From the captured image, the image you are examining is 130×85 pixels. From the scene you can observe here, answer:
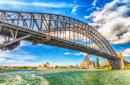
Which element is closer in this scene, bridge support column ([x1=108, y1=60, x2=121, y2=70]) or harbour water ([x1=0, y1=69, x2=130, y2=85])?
harbour water ([x1=0, y1=69, x2=130, y2=85])

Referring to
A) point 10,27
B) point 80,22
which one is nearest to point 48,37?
point 10,27

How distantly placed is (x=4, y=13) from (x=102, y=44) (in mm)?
61491

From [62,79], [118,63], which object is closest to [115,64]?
[118,63]

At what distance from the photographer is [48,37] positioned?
32.4 metres

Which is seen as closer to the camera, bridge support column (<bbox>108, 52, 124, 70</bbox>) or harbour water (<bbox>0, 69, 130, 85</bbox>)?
harbour water (<bbox>0, 69, 130, 85</bbox>)

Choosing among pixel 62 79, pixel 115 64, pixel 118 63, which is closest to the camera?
pixel 62 79

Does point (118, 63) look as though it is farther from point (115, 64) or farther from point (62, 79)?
point (62, 79)

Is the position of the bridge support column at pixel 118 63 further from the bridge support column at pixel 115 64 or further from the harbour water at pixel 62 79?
the harbour water at pixel 62 79

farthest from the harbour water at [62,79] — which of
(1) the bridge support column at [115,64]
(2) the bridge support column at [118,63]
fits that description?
(2) the bridge support column at [118,63]

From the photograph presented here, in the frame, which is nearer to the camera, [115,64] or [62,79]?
[62,79]

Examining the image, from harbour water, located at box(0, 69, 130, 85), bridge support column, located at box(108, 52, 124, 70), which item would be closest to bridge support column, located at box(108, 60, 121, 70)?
bridge support column, located at box(108, 52, 124, 70)

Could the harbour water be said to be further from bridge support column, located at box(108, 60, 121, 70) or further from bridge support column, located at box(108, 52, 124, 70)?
bridge support column, located at box(108, 52, 124, 70)

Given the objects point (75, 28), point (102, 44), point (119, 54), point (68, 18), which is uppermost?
point (68, 18)

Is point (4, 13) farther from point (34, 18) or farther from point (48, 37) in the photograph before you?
point (48, 37)
